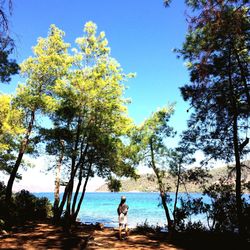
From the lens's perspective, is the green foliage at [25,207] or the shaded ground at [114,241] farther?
the green foliage at [25,207]

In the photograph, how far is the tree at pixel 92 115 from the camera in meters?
18.1

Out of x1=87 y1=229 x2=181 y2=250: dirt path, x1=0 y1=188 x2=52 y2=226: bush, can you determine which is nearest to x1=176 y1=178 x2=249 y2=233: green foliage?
x1=87 y1=229 x2=181 y2=250: dirt path

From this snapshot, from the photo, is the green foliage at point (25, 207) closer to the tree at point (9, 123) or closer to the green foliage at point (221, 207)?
the tree at point (9, 123)

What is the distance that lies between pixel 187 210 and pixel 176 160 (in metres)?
4.19

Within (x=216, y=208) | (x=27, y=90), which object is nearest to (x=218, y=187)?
(x=216, y=208)

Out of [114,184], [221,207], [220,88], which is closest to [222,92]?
[220,88]

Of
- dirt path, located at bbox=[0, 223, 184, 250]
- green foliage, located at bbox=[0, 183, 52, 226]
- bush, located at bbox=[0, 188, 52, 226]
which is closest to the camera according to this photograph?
dirt path, located at bbox=[0, 223, 184, 250]

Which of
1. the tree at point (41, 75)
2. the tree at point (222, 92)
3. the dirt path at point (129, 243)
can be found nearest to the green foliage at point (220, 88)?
the tree at point (222, 92)

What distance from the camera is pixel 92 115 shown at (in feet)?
60.5

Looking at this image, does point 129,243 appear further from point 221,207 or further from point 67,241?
point 221,207

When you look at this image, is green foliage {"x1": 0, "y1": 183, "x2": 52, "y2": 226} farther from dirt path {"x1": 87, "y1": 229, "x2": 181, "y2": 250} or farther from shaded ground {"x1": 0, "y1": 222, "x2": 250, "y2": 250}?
dirt path {"x1": 87, "y1": 229, "x2": 181, "y2": 250}

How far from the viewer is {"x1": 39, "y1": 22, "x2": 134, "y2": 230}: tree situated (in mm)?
18078

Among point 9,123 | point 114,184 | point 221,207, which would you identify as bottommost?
point 221,207

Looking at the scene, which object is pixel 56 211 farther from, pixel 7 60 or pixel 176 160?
pixel 7 60
